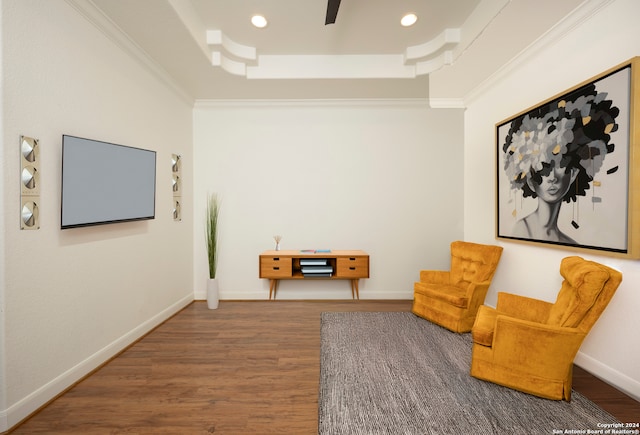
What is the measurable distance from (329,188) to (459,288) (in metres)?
2.13

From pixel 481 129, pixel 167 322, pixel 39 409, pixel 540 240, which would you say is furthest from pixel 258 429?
pixel 481 129

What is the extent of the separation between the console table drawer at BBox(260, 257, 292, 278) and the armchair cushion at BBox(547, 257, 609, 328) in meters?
2.73

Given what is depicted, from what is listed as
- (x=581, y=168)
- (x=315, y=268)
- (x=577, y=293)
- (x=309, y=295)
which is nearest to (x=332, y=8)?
(x=581, y=168)

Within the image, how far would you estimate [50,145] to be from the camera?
1.97 m

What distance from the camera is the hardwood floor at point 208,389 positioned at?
5.63 feet

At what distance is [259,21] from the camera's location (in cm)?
280

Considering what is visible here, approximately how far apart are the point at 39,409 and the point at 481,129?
16.1 ft

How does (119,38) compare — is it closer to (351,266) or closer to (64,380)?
(64,380)

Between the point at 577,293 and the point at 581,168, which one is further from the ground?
the point at 581,168

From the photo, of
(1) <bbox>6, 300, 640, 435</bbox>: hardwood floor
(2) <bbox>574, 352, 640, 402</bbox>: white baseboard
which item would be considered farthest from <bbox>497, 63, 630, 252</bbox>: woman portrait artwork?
(1) <bbox>6, 300, 640, 435</bbox>: hardwood floor

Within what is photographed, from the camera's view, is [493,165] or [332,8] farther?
[493,165]

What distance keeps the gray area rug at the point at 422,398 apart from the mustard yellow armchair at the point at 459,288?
10.2 inches

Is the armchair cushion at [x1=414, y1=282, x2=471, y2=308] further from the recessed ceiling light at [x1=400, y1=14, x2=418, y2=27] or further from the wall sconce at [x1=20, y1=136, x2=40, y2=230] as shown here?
the wall sconce at [x1=20, y1=136, x2=40, y2=230]

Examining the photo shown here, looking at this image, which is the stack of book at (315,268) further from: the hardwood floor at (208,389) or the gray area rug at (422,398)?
the gray area rug at (422,398)
